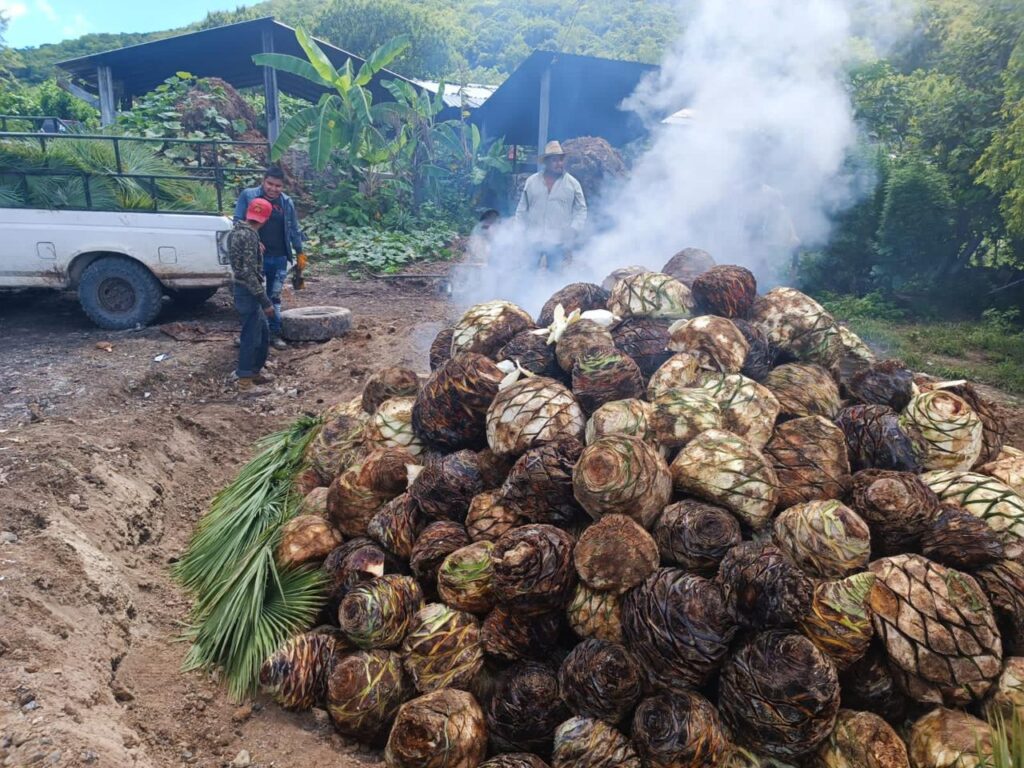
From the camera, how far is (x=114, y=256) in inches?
338

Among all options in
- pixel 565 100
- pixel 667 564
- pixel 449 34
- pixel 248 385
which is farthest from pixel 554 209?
pixel 449 34

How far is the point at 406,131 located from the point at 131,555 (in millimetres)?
15520

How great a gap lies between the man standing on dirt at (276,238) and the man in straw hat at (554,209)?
9.23 ft

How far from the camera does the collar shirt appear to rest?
8.21 meters

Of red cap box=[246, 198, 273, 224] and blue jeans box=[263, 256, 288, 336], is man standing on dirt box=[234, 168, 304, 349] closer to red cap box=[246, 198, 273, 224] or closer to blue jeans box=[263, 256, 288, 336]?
blue jeans box=[263, 256, 288, 336]

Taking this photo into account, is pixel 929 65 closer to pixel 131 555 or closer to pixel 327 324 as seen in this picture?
pixel 327 324

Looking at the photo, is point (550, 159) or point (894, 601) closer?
point (894, 601)

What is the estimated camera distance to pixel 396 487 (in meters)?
3.62

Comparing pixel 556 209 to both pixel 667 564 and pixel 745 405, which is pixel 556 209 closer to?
pixel 745 405

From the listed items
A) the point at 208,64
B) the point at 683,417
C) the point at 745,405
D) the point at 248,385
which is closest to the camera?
the point at 683,417

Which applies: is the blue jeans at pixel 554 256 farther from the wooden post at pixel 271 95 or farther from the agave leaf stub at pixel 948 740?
the wooden post at pixel 271 95

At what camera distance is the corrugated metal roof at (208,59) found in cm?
1842

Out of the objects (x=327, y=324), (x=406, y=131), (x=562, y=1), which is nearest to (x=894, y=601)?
(x=327, y=324)

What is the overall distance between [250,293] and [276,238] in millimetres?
1516
